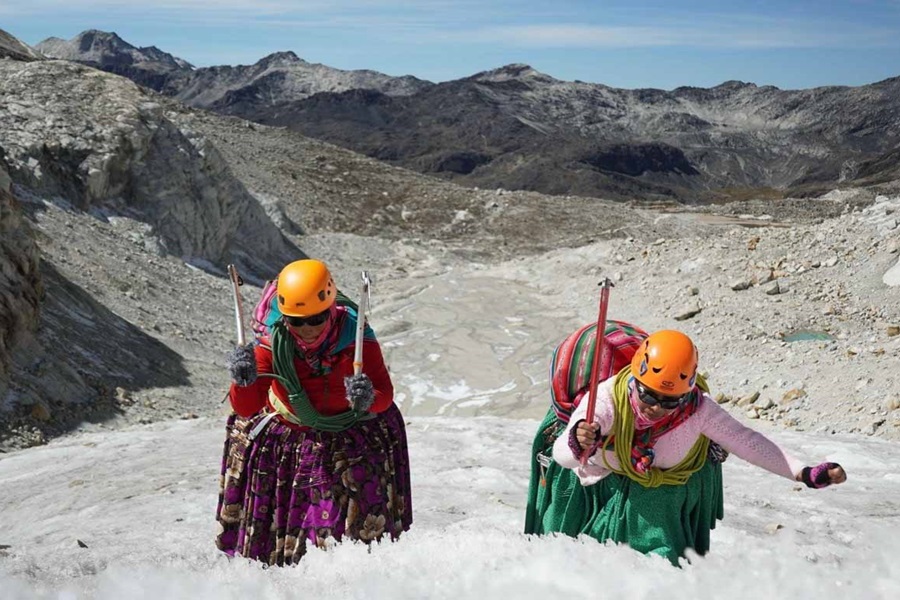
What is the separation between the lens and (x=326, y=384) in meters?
3.65

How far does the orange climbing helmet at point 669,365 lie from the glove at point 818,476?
1.54ft

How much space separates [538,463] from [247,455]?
3.93ft

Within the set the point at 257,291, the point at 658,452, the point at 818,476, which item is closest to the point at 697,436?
the point at 658,452

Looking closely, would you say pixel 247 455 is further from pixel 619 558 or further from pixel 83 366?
pixel 83 366

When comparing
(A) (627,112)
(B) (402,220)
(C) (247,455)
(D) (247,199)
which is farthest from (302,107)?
(C) (247,455)

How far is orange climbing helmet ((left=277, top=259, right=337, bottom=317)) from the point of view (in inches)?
134

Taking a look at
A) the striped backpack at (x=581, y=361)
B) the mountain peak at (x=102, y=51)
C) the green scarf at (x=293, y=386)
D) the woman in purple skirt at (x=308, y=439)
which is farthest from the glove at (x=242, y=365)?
the mountain peak at (x=102, y=51)

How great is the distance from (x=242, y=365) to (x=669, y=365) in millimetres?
1593

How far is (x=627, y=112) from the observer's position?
13550 centimetres

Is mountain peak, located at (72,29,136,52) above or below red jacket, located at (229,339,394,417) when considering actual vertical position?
above

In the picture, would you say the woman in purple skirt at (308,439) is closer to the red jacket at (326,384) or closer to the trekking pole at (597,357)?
the red jacket at (326,384)

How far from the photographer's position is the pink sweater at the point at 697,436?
10.0ft

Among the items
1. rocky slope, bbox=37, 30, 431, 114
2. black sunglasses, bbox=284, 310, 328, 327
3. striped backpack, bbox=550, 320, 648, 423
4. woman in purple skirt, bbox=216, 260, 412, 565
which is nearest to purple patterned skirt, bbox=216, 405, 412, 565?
woman in purple skirt, bbox=216, 260, 412, 565

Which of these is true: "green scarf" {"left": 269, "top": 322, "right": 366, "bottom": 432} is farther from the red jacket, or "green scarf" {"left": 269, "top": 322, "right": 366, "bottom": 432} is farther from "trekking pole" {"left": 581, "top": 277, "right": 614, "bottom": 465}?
"trekking pole" {"left": 581, "top": 277, "right": 614, "bottom": 465}
